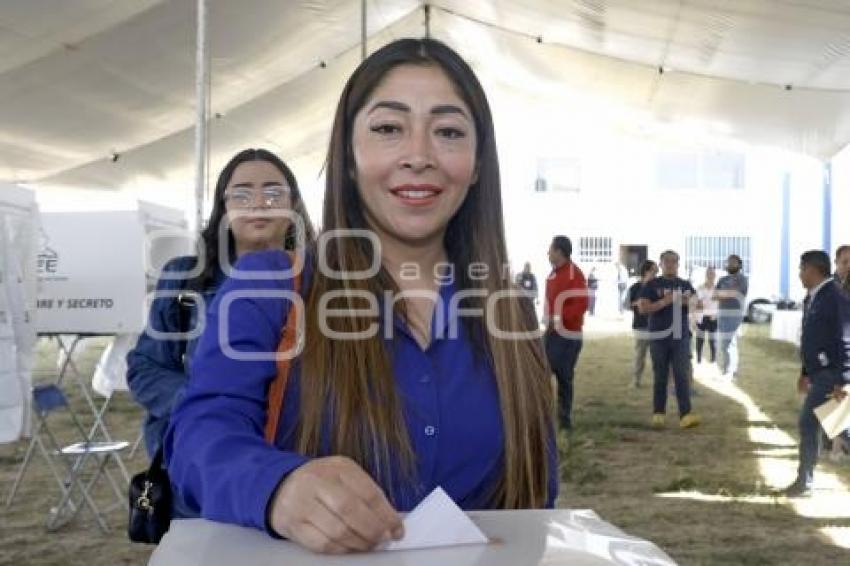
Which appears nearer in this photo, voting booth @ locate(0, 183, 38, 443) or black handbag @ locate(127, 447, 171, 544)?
black handbag @ locate(127, 447, 171, 544)

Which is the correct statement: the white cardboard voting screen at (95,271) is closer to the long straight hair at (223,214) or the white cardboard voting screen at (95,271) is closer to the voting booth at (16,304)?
the voting booth at (16,304)

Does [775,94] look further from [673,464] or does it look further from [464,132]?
[464,132]

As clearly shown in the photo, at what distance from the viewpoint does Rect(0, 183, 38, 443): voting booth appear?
545cm

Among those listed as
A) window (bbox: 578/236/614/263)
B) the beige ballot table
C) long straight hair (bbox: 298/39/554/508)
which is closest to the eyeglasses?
long straight hair (bbox: 298/39/554/508)

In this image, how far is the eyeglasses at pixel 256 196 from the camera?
2615 mm

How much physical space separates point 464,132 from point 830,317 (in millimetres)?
5509

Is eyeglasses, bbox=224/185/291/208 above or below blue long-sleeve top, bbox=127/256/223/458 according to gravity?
above

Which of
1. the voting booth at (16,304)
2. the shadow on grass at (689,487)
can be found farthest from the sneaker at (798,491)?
the voting booth at (16,304)

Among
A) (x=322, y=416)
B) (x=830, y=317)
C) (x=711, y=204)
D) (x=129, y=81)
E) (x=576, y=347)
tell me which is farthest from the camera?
(x=711, y=204)

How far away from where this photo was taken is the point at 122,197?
46.3 feet

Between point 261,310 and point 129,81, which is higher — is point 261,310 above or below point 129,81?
below

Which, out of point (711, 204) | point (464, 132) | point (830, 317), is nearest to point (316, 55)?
point (830, 317)

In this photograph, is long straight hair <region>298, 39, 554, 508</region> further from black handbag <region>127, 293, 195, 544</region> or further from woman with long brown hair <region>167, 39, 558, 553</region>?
black handbag <region>127, 293, 195, 544</region>

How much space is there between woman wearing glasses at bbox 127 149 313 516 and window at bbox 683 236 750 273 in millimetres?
29399
